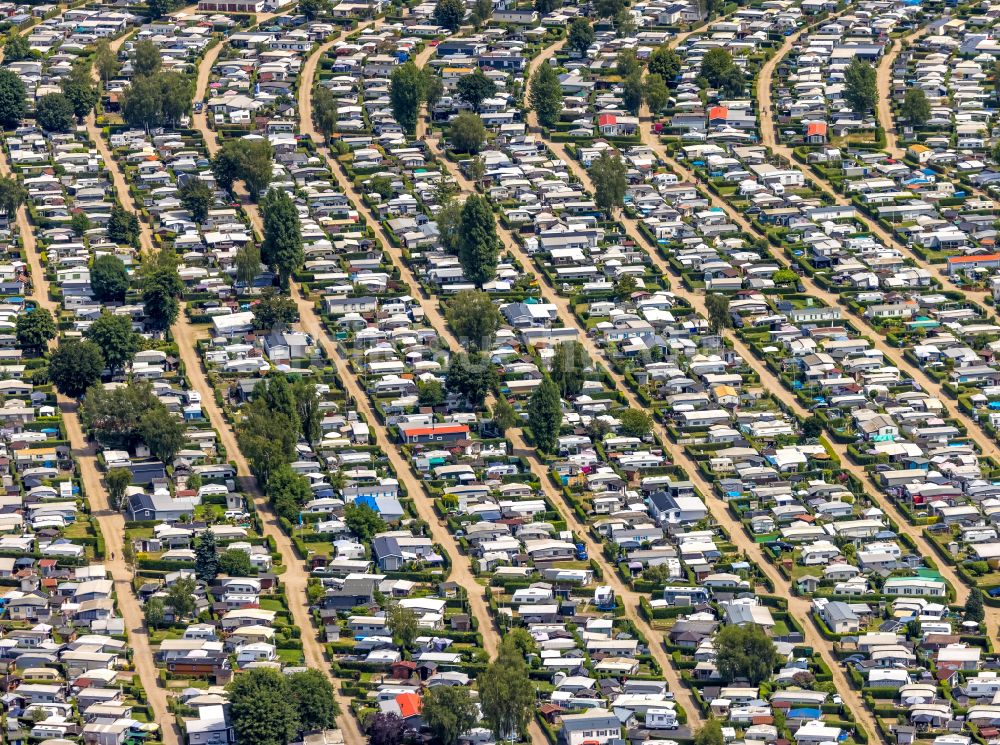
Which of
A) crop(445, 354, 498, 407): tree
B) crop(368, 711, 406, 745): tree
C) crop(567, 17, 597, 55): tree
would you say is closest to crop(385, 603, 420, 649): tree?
crop(368, 711, 406, 745): tree

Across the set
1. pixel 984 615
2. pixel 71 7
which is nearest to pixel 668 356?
pixel 984 615

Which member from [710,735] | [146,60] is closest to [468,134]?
[146,60]

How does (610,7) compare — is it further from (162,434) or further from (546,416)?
(162,434)

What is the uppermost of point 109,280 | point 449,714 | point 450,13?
point 109,280

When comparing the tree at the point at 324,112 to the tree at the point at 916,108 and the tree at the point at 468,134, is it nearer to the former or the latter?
the tree at the point at 468,134

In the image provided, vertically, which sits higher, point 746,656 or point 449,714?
point 449,714

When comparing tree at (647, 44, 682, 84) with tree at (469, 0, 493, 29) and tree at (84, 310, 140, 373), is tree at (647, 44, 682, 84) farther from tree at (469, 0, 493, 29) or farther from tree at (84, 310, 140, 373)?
tree at (84, 310, 140, 373)

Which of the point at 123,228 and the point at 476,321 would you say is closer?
the point at 476,321
